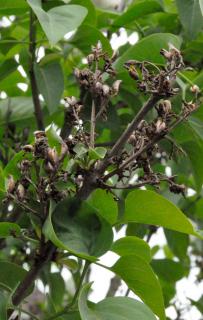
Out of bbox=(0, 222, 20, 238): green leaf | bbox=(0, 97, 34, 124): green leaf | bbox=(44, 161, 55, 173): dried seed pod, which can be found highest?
bbox=(44, 161, 55, 173): dried seed pod

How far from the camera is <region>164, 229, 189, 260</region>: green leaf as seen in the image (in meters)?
1.67

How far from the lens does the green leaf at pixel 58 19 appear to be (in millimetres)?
1128

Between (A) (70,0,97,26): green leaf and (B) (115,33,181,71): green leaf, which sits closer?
(B) (115,33,181,71): green leaf

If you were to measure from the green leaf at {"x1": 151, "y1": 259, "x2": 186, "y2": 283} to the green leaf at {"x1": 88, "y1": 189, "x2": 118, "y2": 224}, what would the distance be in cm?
78

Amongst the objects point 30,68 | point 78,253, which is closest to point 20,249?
point 30,68

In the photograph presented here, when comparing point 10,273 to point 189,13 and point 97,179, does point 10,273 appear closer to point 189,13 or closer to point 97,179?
point 97,179

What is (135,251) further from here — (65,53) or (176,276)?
(176,276)

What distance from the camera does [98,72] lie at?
42.4 inches

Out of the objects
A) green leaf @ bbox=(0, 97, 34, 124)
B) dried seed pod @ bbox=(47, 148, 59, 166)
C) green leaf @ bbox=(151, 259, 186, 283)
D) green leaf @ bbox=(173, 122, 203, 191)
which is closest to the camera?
dried seed pod @ bbox=(47, 148, 59, 166)

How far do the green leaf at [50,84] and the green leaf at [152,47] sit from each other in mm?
241

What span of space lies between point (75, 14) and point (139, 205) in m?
0.39

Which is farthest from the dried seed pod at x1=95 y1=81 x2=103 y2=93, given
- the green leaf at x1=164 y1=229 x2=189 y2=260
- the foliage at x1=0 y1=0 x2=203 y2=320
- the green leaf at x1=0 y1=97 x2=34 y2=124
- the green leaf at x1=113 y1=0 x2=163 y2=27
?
the green leaf at x1=164 y1=229 x2=189 y2=260

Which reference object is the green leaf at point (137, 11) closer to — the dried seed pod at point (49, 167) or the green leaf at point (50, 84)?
the green leaf at point (50, 84)

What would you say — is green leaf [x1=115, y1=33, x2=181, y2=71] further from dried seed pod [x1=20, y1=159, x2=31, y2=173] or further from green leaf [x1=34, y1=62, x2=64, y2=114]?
dried seed pod [x1=20, y1=159, x2=31, y2=173]
